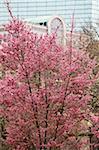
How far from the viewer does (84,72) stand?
13062 mm

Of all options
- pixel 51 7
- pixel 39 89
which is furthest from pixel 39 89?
pixel 51 7

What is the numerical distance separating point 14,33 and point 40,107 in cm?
192

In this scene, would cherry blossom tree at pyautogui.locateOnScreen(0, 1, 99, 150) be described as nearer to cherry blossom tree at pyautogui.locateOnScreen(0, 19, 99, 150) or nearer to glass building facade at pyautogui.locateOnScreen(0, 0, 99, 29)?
cherry blossom tree at pyautogui.locateOnScreen(0, 19, 99, 150)

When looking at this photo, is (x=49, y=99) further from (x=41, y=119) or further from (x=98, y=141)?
(x=98, y=141)

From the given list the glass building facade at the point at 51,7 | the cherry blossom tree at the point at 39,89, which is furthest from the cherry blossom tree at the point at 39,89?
the glass building facade at the point at 51,7

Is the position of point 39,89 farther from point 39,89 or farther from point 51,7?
point 51,7

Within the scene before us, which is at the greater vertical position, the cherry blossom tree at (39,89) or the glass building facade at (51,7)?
the glass building facade at (51,7)

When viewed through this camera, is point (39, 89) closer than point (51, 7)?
Yes

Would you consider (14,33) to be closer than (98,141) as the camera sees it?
Yes

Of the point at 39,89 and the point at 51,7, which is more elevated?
the point at 51,7

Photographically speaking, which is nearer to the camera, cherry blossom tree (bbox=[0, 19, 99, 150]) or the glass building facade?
cherry blossom tree (bbox=[0, 19, 99, 150])

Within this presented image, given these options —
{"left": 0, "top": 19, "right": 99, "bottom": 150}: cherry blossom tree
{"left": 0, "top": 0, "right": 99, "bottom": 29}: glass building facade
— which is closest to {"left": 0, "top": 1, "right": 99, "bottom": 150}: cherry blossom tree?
{"left": 0, "top": 19, "right": 99, "bottom": 150}: cherry blossom tree

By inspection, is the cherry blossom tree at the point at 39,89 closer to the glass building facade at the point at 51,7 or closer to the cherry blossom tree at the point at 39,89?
the cherry blossom tree at the point at 39,89

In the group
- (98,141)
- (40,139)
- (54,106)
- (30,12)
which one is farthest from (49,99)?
(30,12)
